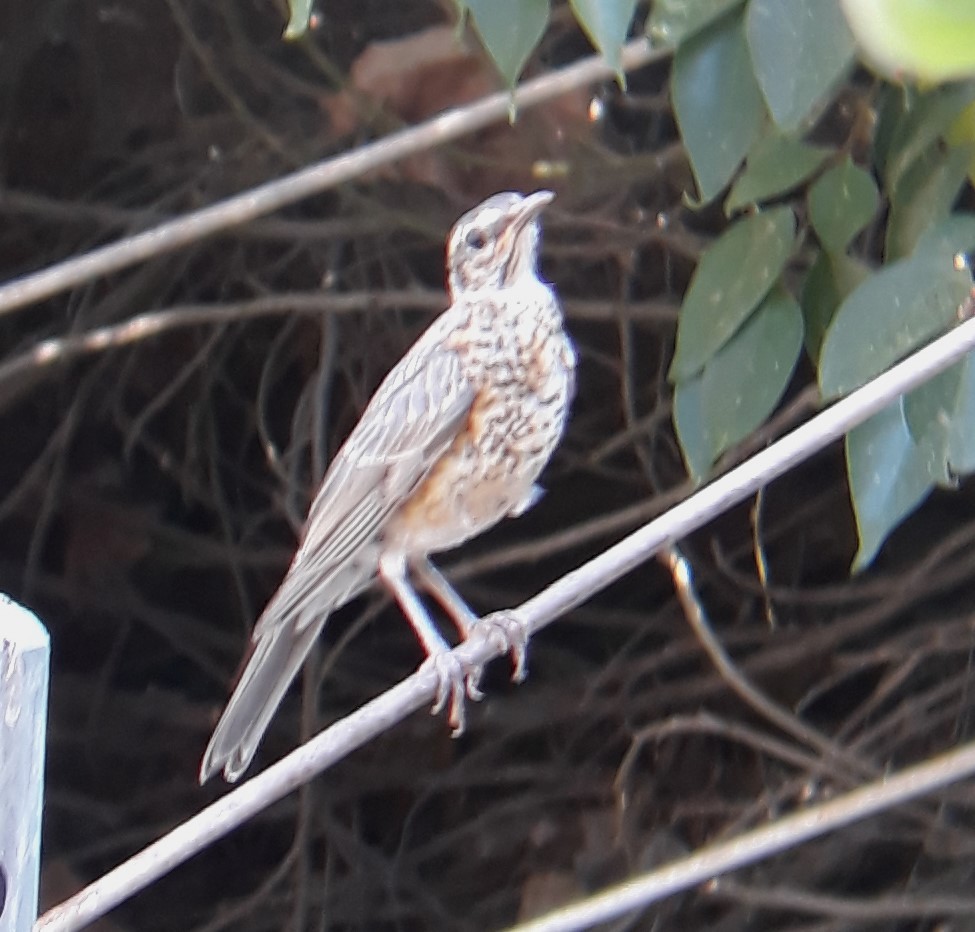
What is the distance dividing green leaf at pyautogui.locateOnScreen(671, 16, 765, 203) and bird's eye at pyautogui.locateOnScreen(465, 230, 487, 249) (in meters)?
0.29

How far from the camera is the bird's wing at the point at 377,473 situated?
1126mm

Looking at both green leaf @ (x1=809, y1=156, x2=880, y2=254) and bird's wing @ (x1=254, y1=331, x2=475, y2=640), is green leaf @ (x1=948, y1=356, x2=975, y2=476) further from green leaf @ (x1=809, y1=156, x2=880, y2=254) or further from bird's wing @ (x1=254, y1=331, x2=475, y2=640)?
bird's wing @ (x1=254, y1=331, x2=475, y2=640)

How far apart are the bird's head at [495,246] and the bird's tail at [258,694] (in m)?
0.36

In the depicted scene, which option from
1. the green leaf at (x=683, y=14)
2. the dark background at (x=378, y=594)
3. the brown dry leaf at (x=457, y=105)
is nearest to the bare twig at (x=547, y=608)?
the green leaf at (x=683, y=14)

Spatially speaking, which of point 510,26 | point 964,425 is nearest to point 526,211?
point 510,26

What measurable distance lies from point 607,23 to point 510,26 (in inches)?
3.0

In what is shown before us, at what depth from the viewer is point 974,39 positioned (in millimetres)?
145

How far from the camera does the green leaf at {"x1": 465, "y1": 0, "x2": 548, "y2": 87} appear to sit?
851 mm

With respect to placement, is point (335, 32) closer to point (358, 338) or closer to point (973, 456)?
point (358, 338)

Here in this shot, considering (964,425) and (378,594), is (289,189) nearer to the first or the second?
(964,425)

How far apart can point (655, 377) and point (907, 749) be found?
2.08 feet

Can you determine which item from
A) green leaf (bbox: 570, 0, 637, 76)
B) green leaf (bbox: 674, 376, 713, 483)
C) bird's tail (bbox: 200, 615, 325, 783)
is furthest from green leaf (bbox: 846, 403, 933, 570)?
bird's tail (bbox: 200, 615, 325, 783)

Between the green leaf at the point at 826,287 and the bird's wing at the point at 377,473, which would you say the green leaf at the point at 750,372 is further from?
the bird's wing at the point at 377,473

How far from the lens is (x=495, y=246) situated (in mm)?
1222
